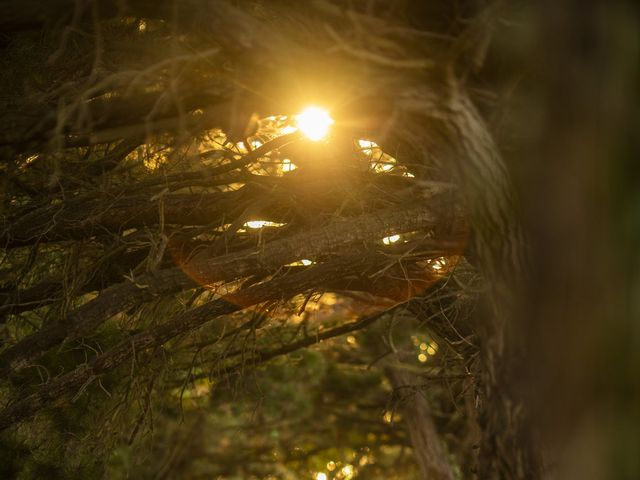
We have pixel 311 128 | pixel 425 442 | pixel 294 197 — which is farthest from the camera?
pixel 425 442

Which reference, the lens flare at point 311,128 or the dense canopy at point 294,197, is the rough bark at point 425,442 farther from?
the lens flare at point 311,128

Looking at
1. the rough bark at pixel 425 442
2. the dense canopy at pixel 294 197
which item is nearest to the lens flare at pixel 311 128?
the dense canopy at pixel 294 197

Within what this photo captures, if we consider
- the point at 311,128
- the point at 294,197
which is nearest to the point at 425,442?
the point at 294,197

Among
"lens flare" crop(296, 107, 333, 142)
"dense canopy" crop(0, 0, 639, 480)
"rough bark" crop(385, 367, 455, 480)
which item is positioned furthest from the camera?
"rough bark" crop(385, 367, 455, 480)

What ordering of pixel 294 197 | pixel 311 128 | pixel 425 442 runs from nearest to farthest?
pixel 311 128 < pixel 294 197 < pixel 425 442

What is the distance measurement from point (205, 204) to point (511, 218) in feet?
8.24

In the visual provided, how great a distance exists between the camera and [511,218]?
108 inches

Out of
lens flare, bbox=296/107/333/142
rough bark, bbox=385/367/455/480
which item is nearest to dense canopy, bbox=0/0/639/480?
lens flare, bbox=296/107/333/142

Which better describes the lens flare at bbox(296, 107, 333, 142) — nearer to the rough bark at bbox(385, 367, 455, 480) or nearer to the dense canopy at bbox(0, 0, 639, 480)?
the dense canopy at bbox(0, 0, 639, 480)

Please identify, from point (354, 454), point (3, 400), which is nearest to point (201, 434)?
point (354, 454)

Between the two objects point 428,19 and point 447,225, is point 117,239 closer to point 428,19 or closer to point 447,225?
point 447,225

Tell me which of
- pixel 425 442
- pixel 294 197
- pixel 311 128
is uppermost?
pixel 311 128

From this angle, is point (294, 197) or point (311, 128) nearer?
point (311, 128)

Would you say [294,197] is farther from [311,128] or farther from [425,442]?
[425,442]
